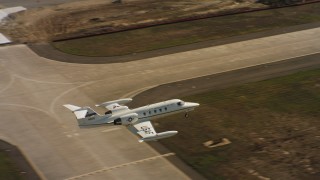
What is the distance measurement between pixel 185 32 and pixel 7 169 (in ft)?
164

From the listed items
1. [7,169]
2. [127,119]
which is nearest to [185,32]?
[127,119]

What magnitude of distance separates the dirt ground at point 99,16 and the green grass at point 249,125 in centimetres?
3422

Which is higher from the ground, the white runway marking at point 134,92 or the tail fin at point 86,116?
the tail fin at point 86,116

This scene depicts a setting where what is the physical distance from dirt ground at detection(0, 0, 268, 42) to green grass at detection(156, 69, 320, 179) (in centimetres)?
3422

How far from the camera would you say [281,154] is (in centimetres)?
5088

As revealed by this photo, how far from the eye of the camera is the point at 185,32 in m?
90.6

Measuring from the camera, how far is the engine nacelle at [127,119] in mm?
53500

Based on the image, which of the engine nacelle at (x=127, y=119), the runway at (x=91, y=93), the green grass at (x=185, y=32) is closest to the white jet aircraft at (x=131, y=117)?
the engine nacelle at (x=127, y=119)

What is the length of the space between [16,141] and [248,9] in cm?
6379

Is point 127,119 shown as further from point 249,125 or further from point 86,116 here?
point 249,125

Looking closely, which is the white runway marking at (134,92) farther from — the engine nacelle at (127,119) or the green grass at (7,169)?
the green grass at (7,169)

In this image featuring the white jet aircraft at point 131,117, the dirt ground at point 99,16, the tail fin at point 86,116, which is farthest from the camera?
the dirt ground at point 99,16

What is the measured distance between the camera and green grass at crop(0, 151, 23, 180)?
47469mm

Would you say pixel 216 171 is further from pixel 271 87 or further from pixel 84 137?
pixel 271 87
